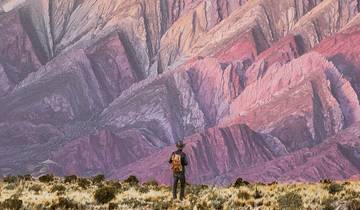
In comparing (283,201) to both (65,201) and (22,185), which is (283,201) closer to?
(65,201)

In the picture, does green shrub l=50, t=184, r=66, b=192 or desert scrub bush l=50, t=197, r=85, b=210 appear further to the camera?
green shrub l=50, t=184, r=66, b=192

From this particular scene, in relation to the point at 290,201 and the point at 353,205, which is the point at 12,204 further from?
the point at 353,205

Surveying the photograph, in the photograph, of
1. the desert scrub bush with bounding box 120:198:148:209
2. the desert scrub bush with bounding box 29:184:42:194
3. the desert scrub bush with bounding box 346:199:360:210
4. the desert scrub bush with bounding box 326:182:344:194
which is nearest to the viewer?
the desert scrub bush with bounding box 346:199:360:210

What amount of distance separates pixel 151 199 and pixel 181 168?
2035 millimetres

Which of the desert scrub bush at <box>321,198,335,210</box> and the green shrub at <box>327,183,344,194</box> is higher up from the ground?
the green shrub at <box>327,183,344,194</box>

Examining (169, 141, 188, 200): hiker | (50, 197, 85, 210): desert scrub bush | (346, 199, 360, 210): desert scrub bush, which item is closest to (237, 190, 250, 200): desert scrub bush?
(169, 141, 188, 200): hiker

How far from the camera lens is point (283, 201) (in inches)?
1121

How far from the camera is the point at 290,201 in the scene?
28.6 meters

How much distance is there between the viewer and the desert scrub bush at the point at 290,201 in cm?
2745

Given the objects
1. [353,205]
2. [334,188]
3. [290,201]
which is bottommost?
[353,205]

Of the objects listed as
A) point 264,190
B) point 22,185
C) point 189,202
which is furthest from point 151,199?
point 22,185

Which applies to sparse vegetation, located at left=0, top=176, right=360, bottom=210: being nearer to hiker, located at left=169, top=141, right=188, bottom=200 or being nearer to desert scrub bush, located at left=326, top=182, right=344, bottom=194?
desert scrub bush, located at left=326, top=182, right=344, bottom=194

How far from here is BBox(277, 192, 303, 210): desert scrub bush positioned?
90.1 feet

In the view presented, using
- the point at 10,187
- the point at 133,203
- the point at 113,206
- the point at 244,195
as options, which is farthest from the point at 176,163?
the point at 10,187
